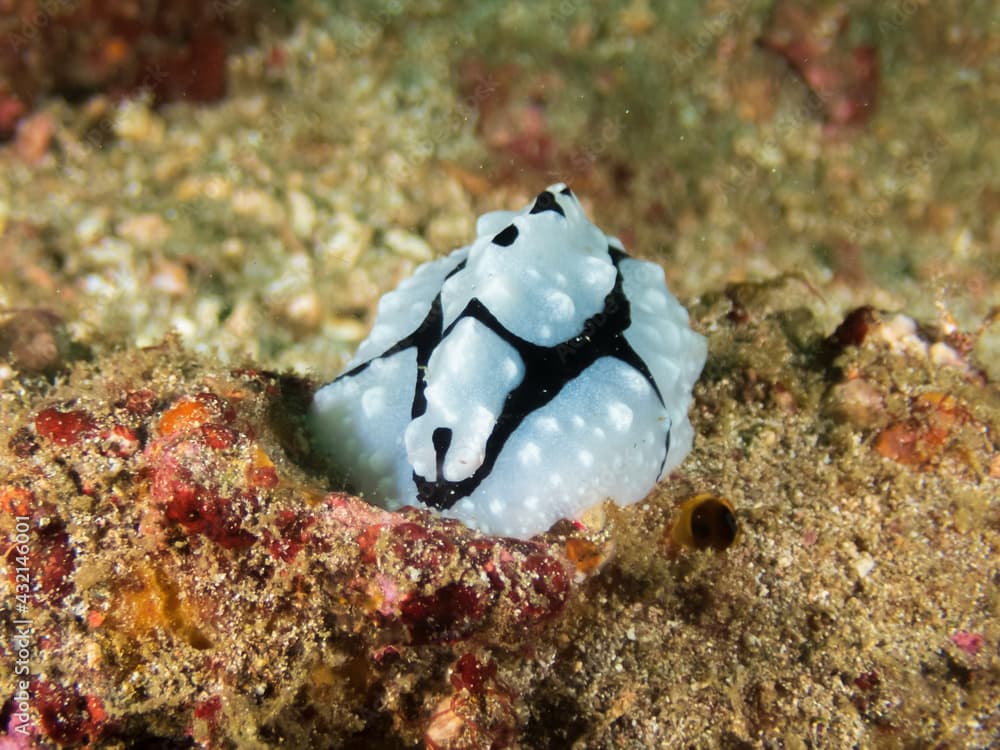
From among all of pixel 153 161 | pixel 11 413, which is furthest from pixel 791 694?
pixel 153 161

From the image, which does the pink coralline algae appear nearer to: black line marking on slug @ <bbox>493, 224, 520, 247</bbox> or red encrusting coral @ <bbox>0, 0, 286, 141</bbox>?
black line marking on slug @ <bbox>493, 224, 520, 247</bbox>

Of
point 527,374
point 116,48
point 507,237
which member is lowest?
point 527,374

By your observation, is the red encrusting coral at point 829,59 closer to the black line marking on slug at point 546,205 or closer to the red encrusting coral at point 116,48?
the black line marking on slug at point 546,205

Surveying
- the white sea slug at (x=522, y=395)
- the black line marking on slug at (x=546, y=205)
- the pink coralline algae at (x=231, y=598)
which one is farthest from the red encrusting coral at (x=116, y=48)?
the pink coralline algae at (x=231, y=598)

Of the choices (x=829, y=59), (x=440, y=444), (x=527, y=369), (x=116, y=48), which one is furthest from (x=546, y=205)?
(x=116, y=48)

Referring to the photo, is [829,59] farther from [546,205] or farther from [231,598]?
[231,598]
